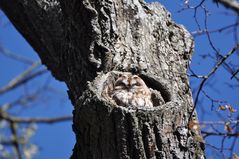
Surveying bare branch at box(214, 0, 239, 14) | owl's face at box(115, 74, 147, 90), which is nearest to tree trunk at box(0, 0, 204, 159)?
owl's face at box(115, 74, 147, 90)

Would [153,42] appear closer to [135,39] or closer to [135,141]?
[135,39]

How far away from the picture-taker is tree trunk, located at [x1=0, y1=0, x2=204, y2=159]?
3514 mm

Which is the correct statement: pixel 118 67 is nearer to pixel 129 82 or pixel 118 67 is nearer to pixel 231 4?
pixel 129 82

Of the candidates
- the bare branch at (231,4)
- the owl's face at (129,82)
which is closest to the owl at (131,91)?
the owl's face at (129,82)

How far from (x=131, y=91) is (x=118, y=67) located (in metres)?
0.19

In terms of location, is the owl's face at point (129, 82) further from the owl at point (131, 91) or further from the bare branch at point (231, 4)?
the bare branch at point (231, 4)

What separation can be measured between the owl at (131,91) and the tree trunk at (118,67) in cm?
4

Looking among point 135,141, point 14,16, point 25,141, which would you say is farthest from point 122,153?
point 14,16

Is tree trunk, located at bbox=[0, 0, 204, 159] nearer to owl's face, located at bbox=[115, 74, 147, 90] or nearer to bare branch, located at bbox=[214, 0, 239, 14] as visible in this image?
owl's face, located at bbox=[115, 74, 147, 90]

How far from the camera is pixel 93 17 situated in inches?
169

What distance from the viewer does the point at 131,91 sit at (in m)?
4.11

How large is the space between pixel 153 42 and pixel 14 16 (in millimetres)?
1662

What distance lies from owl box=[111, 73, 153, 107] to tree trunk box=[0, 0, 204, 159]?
0.04 meters

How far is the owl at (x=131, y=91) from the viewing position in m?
3.82
